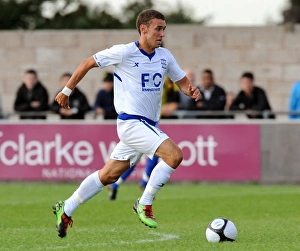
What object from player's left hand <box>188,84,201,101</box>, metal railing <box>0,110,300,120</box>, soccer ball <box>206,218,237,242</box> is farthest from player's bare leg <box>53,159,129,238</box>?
metal railing <box>0,110,300,120</box>

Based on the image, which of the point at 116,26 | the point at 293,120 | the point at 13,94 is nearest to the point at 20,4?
the point at 116,26

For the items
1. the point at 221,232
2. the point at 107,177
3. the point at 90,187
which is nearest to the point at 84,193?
the point at 90,187

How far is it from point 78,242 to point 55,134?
902cm

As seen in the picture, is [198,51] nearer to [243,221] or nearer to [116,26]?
[243,221]

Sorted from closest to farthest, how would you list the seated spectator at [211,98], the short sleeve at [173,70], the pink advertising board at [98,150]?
the short sleeve at [173,70] < the pink advertising board at [98,150] < the seated spectator at [211,98]

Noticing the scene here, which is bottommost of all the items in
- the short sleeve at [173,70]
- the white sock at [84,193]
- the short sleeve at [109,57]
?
the white sock at [84,193]

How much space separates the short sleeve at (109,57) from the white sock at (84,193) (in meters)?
1.18

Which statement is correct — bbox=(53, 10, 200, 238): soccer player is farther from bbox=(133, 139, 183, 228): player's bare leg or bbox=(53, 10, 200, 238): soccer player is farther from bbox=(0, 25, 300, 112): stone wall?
bbox=(0, 25, 300, 112): stone wall

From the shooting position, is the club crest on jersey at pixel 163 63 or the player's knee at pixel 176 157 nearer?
the player's knee at pixel 176 157

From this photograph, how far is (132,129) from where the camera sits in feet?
32.0

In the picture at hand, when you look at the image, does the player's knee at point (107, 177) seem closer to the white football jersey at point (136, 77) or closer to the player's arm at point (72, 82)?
the white football jersey at point (136, 77)

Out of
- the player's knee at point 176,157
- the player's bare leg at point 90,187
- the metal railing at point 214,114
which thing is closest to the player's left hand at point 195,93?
the player's knee at point 176,157

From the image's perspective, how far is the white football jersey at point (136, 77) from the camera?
9.75 metres

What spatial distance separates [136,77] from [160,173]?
40.0 inches
